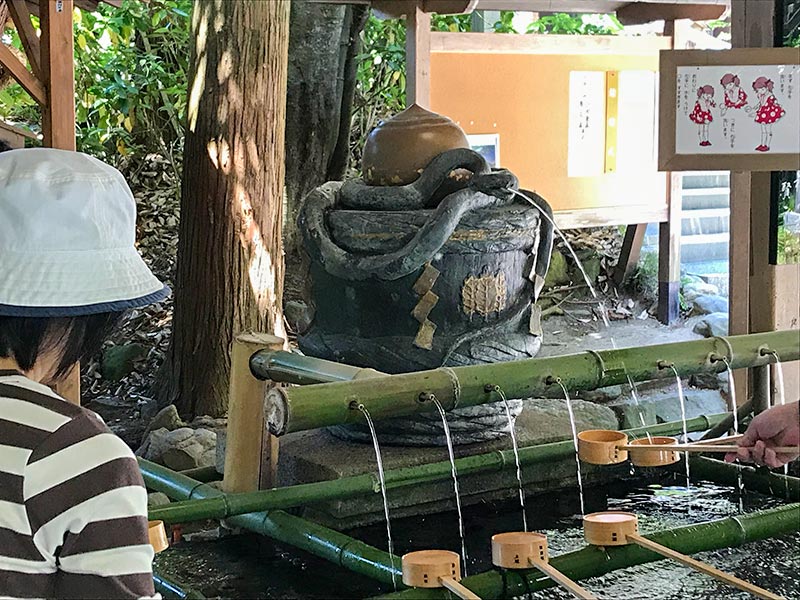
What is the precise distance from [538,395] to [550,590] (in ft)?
1.90

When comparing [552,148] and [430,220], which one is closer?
[430,220]

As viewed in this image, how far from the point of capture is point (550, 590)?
9.71 feet

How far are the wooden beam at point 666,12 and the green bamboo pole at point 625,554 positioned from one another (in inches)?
199

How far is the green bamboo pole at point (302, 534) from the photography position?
9.37 ft

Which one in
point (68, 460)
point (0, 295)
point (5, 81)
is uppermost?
point (5, 81)

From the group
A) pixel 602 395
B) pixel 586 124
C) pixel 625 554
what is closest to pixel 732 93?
pixel 625 554

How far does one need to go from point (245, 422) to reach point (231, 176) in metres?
2.80

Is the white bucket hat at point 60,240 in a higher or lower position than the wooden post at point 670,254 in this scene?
higher

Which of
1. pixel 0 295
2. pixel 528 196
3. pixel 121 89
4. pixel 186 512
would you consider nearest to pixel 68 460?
pixel 0 295

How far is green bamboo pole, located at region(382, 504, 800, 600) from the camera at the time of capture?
2.54m

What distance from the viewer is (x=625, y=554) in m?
2.70

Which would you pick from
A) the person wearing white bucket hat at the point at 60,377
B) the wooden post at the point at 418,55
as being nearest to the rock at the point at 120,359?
the wooden post at the point at 418,55

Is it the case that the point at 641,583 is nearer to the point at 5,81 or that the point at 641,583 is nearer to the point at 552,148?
the point at 552,148

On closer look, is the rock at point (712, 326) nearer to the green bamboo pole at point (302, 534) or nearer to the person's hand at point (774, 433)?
the green bamboo pole at point (302, 534)
